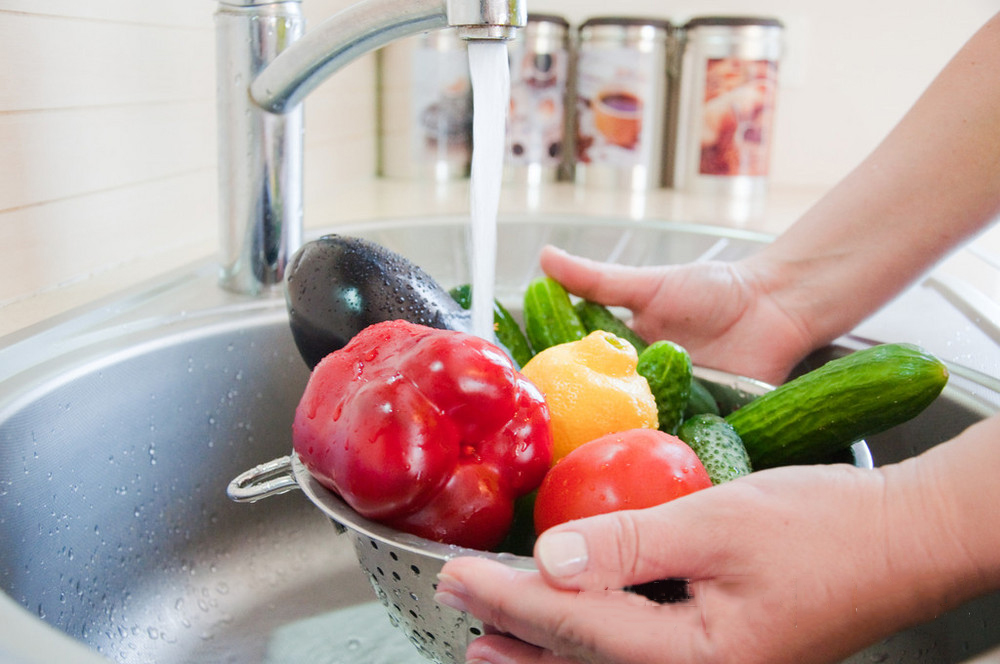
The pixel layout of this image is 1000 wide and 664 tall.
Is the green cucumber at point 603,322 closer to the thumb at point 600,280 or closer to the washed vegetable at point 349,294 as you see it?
the thumb at point 600,280

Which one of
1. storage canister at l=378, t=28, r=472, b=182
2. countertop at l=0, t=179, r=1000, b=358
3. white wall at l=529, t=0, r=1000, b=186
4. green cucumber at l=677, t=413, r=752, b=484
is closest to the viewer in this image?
green cucumber at l=677, t=413, r=752, b=484

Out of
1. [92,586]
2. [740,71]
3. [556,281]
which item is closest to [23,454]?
[92,586]

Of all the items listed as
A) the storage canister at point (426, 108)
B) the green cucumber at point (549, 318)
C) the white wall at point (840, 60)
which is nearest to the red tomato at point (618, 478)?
the green cucumber at point (549, 318)

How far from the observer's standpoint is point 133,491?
68cm

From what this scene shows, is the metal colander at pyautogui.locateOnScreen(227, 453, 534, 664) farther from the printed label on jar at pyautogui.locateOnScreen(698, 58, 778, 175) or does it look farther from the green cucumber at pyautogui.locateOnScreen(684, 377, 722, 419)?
the printed label on jar at pyautogui.locateOnScreen(698, 58, 778, 175)

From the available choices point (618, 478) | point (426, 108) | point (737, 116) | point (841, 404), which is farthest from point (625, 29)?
point (618, 478)

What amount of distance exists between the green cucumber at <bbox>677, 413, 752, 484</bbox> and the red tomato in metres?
0.08

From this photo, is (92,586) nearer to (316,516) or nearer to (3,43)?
(316,516)

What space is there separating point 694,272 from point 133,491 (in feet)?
1.63

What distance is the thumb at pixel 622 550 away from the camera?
360 millimetres

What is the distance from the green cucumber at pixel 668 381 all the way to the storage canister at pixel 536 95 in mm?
913

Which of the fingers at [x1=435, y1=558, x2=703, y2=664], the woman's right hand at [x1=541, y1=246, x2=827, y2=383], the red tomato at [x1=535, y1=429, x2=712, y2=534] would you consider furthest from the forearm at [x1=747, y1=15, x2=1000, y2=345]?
the fingers at [x1=435, y1=558, x2=703, y2=664]

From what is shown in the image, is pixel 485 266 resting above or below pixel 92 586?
above

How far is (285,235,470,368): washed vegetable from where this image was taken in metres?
0.64
